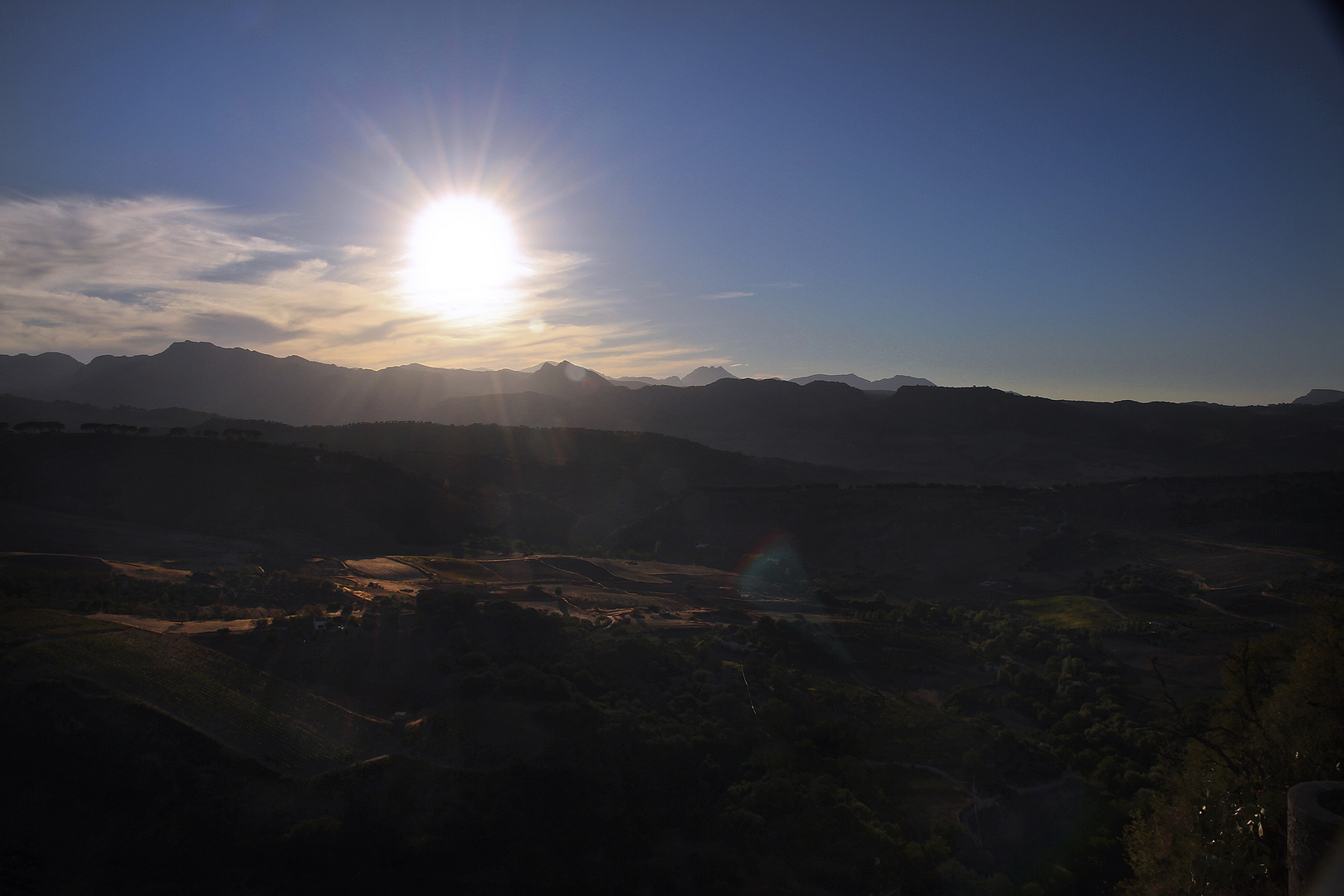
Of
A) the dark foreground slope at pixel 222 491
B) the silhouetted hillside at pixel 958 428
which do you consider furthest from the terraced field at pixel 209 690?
the silhouetted hillside at pixel 958 428

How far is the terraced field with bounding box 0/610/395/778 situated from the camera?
1257cm

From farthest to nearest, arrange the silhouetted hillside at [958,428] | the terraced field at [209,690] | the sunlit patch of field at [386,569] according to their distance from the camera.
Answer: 1. the silhouetted hillside at [958,428]
2. the sunlit patch of field at [386,569]
3. the terraced field at [209,690]

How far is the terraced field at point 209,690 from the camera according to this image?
12570 millimetres

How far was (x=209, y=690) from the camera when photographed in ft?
44.0

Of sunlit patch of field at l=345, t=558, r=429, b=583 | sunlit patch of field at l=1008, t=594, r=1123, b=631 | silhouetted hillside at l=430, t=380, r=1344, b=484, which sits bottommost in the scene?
sunlit patch of field at l=1008, t=594, r=1123, b=631

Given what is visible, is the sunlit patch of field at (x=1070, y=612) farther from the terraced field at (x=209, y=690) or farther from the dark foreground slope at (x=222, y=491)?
the dark foreground slope at (x=222, y=491)

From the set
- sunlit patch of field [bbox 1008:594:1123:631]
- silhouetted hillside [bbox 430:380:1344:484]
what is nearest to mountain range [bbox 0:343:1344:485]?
silhouetted hillside [bbox 430:380:1344:484]

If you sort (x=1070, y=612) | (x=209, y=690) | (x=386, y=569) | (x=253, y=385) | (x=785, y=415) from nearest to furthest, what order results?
1. (x=209, y=690)
2. (x=386, y=569)
3. (x=1070, y=612)
4. (x=785, y=415)
5. (x=253, y=385)

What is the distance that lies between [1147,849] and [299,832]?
13.7m

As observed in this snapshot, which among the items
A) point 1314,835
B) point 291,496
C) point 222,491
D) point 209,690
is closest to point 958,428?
point 291,496

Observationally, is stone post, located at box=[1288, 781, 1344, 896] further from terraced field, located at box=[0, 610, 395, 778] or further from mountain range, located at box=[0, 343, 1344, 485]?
mountain range, located at box=[0, 343, 1344, 485]

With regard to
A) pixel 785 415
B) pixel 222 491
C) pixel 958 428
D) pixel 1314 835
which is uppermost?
pixel 785 415

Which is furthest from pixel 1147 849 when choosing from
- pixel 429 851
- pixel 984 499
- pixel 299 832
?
pixel 984 499

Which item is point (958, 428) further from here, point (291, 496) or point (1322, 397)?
point (1322, 397)
